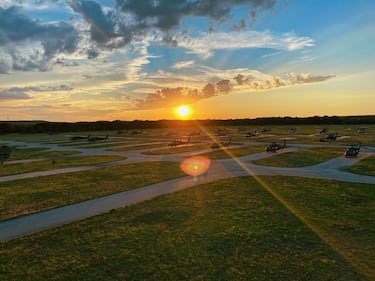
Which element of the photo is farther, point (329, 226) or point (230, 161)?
point (230, 161)

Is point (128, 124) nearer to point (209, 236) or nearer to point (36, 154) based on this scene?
point (36, 154)

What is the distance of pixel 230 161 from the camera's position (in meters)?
32.7

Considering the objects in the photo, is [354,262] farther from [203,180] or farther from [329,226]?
[203,180]

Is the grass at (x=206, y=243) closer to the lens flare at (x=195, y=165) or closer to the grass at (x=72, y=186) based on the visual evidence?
the grass at (x=72, y=186)

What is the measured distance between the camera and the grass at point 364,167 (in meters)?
25.1

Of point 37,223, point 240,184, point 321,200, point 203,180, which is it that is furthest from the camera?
point 203,180

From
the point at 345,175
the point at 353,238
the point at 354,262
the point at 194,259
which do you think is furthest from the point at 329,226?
the point at 345,175

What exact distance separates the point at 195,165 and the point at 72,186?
491 inches

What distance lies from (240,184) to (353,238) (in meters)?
10.0

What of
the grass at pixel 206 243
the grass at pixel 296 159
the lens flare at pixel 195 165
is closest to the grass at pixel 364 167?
the grass at pixel 296 159

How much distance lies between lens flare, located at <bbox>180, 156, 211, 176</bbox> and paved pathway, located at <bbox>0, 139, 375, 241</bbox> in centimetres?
69

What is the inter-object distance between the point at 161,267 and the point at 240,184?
12536 mm

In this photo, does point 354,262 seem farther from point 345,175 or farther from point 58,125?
point 58,125

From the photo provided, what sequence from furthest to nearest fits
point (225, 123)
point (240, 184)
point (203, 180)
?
point (225, 123) → point (203, 180) → point (240, 184)
